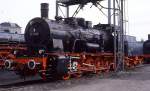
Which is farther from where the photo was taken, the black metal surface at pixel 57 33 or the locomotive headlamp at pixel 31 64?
the black metal surface at pixel 57 33

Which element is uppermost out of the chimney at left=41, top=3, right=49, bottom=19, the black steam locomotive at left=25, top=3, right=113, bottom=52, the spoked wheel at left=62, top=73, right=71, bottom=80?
the chimney at left=41, top=3, right=49, bottom=19

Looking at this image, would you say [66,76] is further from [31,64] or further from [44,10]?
[44,10]

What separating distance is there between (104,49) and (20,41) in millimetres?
6188

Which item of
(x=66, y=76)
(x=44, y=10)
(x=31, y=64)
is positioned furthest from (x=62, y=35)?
(x=31, y=64)

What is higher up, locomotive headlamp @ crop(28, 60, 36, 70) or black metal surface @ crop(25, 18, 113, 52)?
black metal surface @ crop(25, 18, 113, 52)

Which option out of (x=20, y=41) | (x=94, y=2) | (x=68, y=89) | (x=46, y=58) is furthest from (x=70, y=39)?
(x=94, y=2)

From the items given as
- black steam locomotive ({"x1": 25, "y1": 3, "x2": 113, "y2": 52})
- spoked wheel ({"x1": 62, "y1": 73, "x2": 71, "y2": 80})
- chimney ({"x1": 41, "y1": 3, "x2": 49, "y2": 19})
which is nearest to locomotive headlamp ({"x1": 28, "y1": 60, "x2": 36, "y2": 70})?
black steam locomotive ({"x1": 25, "y1": 3, "x2": 113, "y2": 52})

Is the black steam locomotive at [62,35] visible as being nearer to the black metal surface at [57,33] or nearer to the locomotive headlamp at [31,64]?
the black metal surface at [57,33]

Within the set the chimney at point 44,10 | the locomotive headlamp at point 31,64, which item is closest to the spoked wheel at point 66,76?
the locomotive headlamp at point 31,64

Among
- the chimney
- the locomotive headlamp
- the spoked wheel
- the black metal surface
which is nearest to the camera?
the locomotive headlamp

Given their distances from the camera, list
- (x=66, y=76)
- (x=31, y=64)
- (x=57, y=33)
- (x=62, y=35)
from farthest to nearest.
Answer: (x=62, y=35) < (x=66, y=76) < (x=57, y=33) < (x=31, y=64)

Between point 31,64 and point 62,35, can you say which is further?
point 62,35

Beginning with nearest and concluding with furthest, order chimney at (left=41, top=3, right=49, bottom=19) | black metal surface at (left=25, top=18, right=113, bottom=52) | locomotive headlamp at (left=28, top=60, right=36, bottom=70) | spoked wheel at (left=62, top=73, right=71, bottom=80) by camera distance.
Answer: locomotive headlamp at (left=28, top=60, right=36, bottom=70)
black metal surface at (left=25, top=18, right=113, bottom=52)
spoked wheel at (left=62, top=73, right=71, bottom=80)
chimney at (left=41, top=3, right=49, bottom=19)

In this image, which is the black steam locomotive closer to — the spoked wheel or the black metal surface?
the black metal surface
